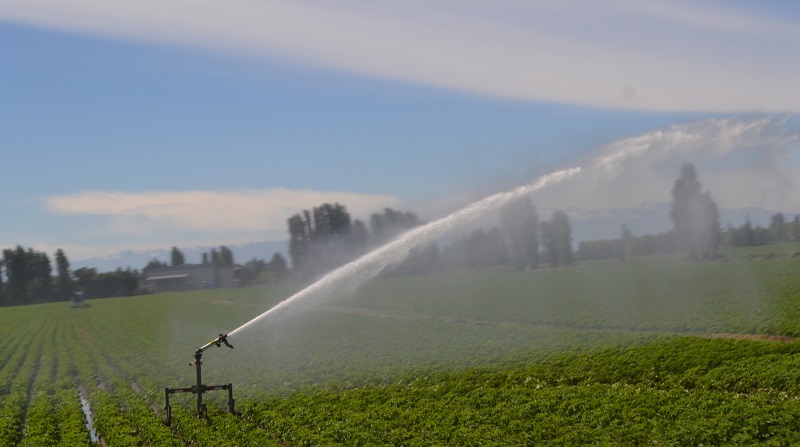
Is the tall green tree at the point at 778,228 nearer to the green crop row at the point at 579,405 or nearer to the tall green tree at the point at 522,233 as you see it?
the tall green tree at the point at 522,233

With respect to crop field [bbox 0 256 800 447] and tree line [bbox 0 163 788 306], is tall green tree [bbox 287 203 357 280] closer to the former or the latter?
tree line [bbox 0 163 788 306]

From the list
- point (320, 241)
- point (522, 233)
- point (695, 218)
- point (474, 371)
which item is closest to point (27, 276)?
point (320, 241)

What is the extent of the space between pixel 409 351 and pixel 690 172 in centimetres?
4041

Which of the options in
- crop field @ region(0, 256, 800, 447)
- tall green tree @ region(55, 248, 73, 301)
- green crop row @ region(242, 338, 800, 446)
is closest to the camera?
green crop row @ region(242, 338, 800, 446)

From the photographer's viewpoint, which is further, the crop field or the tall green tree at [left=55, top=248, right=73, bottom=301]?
the tall green tree at [left=55, top=248, right=73, bottom=301]

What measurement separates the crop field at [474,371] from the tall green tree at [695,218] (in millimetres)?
3677

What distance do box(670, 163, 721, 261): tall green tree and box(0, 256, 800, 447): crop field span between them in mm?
3677

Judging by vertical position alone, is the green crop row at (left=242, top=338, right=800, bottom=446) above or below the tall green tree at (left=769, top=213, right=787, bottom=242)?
below

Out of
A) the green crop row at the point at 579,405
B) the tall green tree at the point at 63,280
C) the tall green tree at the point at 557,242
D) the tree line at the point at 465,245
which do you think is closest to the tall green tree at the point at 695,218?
the tree line at the point at 465,245

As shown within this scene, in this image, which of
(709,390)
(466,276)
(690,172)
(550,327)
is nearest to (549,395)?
(709,390)

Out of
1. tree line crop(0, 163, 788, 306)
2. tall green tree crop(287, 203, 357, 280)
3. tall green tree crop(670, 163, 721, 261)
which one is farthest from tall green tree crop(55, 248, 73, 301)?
tall green tree crop(670, 163, 721, 261)

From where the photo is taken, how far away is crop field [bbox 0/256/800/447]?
1112 inches

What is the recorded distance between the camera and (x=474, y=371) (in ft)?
133

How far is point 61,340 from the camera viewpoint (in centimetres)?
8638
